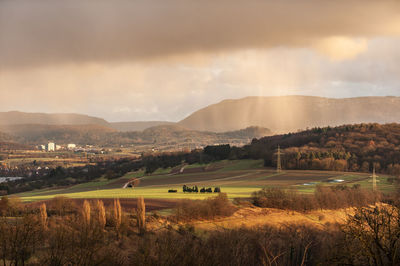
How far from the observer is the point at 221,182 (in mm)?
113938

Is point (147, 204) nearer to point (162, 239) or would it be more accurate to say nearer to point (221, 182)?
point (162, 239)

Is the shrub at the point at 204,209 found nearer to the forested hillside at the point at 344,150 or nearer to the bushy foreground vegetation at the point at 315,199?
the bushy foreground vegetation at the point at 315,199

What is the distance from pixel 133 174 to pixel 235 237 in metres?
102

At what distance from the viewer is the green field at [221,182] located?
9096 cm

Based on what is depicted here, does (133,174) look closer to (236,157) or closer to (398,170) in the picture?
(236,157)

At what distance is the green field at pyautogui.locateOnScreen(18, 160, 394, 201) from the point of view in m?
91.0

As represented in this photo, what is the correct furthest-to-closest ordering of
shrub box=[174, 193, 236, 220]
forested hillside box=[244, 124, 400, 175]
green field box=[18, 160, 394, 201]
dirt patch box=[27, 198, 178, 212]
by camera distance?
forested hillside box=[244, 124, 400, 175] < green field box=[18, 160, 394, 201] < dirt patch box=[27, 198, 178, 212] < shrub box=[174, 193, 236, 220]

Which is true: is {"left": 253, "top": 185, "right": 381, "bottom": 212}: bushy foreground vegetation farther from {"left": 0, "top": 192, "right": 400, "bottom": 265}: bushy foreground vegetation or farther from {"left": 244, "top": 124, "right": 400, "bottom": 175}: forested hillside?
{"left": 244, "top": 124, "right": 400, "bottom": 175}: forested hillside

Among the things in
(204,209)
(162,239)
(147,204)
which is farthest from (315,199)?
(162,239)

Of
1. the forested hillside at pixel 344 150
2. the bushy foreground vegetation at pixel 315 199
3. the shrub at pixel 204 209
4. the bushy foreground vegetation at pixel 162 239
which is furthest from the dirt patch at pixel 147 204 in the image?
the forested hillside at pixel 344 150

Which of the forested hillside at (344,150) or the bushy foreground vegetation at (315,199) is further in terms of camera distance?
the forested hillside at (344,150)

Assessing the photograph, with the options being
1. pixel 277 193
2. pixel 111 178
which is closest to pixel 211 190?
pixel 277 193

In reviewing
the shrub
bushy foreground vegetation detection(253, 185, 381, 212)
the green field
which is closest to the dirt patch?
the shrub

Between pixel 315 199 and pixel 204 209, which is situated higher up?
pixel 204 209
